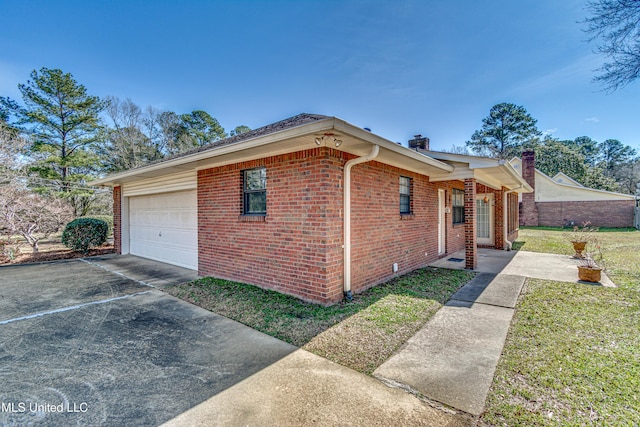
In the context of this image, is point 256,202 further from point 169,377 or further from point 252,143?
point 169,377

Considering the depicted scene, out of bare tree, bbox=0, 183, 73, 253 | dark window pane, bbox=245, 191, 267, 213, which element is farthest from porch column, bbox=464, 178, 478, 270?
bare tree, bbox=0, 183, 73, 253

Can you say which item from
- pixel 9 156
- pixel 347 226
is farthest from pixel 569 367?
pixel 9 156

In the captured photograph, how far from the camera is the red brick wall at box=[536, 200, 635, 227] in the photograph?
20.5 m

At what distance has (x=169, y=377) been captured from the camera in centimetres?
277

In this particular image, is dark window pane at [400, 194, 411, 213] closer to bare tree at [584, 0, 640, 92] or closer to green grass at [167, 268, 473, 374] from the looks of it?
green grass at [167, 268, 473, 374]

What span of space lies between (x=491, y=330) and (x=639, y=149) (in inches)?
2607

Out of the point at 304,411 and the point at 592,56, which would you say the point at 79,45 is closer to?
the point at 304,411

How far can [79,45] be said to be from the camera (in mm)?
9039

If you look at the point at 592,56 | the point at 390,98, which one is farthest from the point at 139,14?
the point at 592,56

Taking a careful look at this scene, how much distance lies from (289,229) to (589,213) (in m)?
26.8

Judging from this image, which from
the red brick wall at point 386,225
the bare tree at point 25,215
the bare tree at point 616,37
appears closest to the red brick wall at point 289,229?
the red brick wall at point 386,225

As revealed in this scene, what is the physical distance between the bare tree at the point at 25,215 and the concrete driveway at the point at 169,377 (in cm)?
872

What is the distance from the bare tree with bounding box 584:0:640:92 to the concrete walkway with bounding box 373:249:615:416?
549 centimetres

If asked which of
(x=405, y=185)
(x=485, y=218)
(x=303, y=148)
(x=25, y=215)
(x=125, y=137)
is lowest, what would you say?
(x=485, y=218)
